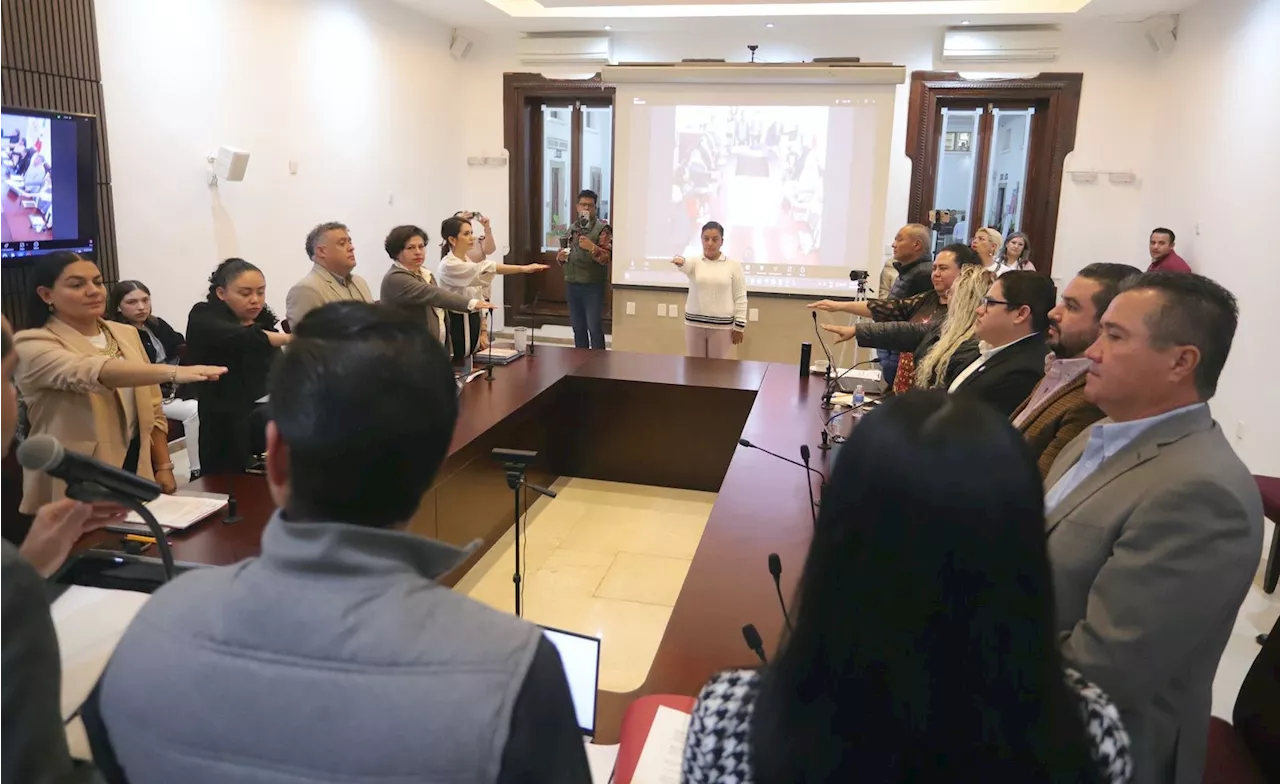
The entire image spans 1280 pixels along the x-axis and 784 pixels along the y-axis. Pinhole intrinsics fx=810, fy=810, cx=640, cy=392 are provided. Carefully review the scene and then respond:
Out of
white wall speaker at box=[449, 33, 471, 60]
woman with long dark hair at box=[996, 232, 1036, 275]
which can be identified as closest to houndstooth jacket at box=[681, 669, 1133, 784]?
woman with long dark hair at box=[996, 232, 1036, 275]

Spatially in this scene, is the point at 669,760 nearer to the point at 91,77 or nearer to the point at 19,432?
the point at 19,432

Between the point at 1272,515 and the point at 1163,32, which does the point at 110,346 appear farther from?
the point at 1163,32

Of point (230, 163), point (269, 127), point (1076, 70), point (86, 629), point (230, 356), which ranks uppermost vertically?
point (1076, 70)

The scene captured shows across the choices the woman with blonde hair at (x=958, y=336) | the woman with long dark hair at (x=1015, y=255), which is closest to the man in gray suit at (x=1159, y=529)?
the woman with blonde hair at (x=958, y=336)

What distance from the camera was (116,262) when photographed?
430cm

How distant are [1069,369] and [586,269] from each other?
4.94 m

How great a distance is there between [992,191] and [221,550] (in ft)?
22.5

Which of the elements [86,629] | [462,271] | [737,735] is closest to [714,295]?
[462,271]

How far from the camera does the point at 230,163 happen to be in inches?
191

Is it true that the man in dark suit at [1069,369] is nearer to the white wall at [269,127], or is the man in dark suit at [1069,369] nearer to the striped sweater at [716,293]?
the striped sweater at [716,293]

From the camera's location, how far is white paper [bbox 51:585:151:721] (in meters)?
1.13

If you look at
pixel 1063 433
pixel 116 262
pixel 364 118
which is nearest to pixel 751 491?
pixel 1063 433

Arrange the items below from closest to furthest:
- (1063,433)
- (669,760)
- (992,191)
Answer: (669,760)
(1063,433)
(992,191)

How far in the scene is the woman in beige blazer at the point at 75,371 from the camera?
238 cm
